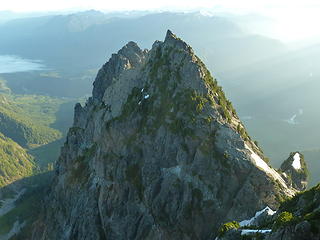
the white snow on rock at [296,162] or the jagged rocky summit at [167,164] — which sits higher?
the jagged rocky summit at [167,164]

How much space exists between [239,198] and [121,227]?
38.5 m

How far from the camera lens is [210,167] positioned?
4072 inches

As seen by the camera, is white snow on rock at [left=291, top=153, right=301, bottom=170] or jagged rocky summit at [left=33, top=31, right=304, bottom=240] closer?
jagged rocky summit at [left=33, top=31, right=304, bottom=240]

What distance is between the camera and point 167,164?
113062 mm

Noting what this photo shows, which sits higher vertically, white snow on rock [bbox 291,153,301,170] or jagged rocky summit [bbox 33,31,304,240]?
jagged rocky summit [bbox 33,31,304,240]

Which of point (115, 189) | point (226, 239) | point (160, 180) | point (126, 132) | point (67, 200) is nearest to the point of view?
point (226, 239)

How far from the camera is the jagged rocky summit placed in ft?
326

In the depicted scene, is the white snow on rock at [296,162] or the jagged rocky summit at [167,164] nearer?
the jagged rocky summit at [167,164]

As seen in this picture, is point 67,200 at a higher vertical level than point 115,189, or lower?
lower

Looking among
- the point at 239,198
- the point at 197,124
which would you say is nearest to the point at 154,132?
the point at 197,124

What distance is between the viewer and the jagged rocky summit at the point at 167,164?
99375mm

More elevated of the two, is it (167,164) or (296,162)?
(167,164)

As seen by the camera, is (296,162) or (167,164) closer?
(167,164)

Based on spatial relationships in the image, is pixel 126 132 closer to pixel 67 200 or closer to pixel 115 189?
pixel 115 189
